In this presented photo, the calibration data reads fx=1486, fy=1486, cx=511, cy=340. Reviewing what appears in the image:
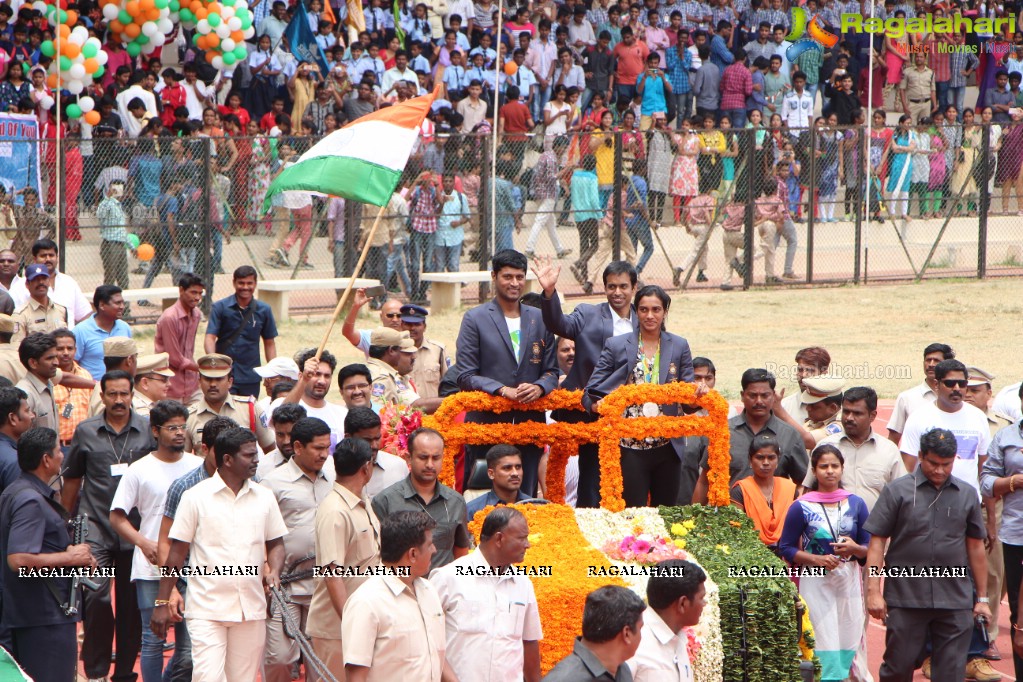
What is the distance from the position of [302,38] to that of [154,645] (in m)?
16.9

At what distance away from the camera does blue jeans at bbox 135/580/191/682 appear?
814cm

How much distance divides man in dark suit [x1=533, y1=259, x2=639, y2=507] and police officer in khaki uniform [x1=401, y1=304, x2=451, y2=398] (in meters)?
2.03

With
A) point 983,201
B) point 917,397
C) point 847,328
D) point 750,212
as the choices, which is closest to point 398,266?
point 750,212

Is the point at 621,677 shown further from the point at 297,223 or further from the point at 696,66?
the point at 696,66

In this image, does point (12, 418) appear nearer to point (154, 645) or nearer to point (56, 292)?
point (154, 645)

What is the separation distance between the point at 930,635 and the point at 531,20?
19.7 metres

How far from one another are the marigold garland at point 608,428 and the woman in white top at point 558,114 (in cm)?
1545

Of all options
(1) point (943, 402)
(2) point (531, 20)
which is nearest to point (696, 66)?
(2) point (531, 20)

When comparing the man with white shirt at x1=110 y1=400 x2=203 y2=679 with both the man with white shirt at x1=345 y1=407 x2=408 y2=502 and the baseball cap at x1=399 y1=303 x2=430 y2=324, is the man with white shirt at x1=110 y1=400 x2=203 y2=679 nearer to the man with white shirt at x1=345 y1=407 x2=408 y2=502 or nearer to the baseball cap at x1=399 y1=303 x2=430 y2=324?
the man with white shirt at x1=345 y1=407 x2=408 y2=502

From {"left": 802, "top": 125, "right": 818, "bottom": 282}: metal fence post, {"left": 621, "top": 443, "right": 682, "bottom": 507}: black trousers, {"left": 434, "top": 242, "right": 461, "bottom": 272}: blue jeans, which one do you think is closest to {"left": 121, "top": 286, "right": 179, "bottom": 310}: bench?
{"left": 434, "top": 242, "right": 461, "bottom": 272}: blue jeans

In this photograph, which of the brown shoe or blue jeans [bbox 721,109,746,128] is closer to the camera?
the brown shoe

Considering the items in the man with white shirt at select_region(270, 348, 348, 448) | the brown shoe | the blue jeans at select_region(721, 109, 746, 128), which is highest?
the blue jeans at select_region(721, 109, 746, 128)

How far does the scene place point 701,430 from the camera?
8.38 meters

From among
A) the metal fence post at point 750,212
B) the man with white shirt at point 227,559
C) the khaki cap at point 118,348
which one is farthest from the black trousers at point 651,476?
the metal fence post at point 750,212
